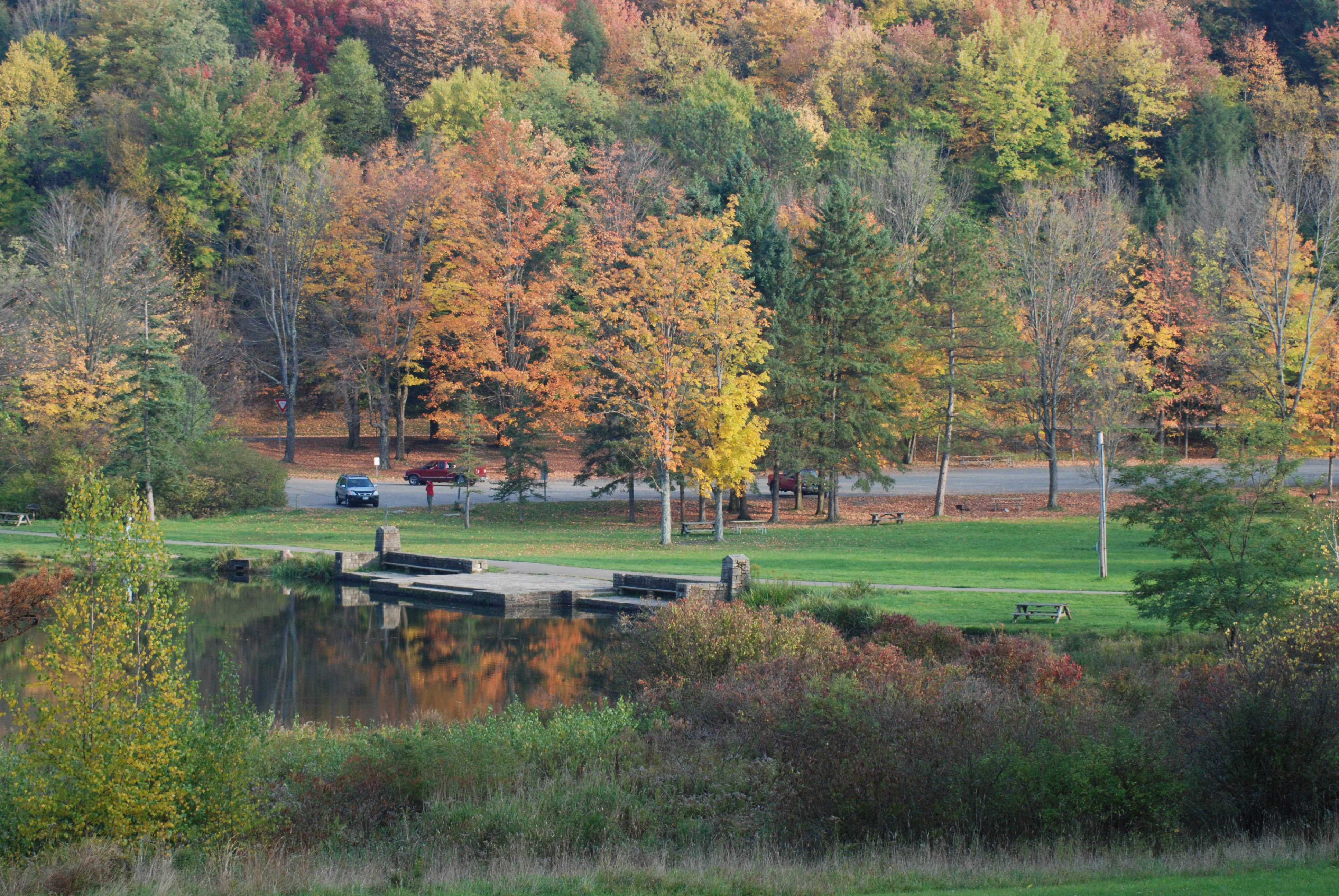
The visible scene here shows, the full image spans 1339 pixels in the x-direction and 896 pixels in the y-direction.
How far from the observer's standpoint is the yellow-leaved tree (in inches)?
450

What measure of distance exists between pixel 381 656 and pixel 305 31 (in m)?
79.6

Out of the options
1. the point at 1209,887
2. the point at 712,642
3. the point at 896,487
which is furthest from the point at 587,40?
the point at 1209,887

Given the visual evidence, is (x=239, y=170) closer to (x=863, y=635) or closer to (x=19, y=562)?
(x=19, y=562)

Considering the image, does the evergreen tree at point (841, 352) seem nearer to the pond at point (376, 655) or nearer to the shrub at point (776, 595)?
the pond at point (376, 655)

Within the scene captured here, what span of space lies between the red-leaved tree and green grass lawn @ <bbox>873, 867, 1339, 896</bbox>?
91309mm

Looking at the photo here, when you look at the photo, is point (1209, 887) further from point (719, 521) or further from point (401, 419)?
point (401, 419)

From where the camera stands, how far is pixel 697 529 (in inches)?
1743

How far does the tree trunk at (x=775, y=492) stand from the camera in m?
46.8

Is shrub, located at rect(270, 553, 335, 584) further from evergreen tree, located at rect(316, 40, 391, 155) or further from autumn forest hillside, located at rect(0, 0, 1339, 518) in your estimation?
evergreen tree, located at rect(316, 40, 391, 155)

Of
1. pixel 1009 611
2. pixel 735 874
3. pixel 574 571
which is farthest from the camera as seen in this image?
pixel 574 571

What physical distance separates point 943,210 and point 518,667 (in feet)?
166

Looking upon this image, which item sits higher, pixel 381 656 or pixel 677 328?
pixel 677 328

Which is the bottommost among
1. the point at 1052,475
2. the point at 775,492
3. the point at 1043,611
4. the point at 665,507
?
the point at 1043,611

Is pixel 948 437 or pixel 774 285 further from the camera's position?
pixel 948 437
